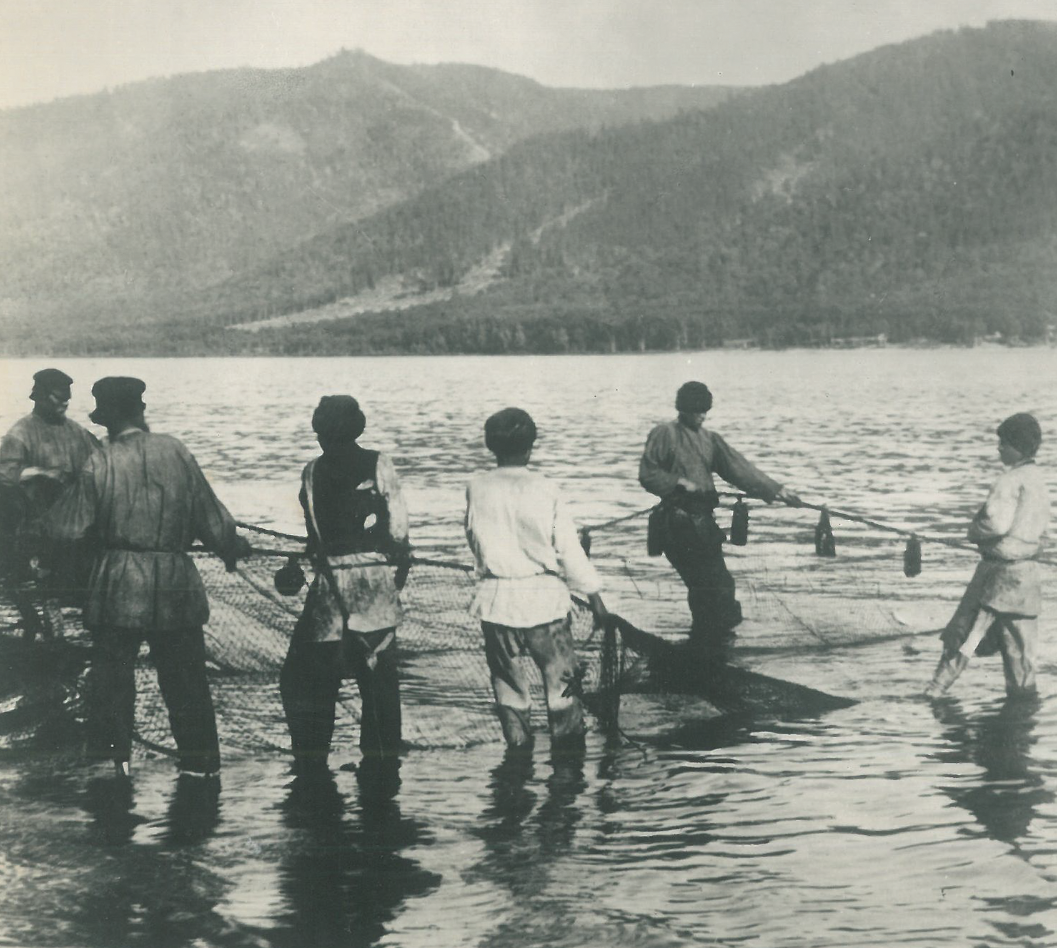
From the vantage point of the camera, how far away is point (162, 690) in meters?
7.00

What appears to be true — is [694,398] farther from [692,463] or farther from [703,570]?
[703,570]

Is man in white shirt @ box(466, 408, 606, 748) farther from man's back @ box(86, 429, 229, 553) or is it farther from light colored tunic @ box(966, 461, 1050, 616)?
light colored tunic @ box(966, 461, 1050, 616)

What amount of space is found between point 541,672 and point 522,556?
0.62 m

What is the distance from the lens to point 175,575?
6.77 meters

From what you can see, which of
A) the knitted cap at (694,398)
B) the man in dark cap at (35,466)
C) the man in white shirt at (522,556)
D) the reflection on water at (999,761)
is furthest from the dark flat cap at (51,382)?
the reflection on water at (999,761)

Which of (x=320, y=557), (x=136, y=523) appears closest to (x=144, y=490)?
(x=136, y=523)

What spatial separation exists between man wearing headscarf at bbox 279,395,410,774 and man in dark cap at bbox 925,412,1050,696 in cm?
340

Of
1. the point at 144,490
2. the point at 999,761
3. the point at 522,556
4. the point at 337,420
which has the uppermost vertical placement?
the point at 337,420

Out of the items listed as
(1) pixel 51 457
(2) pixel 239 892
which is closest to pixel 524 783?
(2) pixel 239 892

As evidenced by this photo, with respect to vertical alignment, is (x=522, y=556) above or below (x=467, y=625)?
above

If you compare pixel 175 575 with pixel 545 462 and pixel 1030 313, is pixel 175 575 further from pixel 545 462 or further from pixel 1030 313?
pixel 1030 313

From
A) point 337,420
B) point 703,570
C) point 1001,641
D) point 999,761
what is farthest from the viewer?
point 703,570

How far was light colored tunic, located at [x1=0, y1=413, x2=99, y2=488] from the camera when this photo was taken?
9336 mm

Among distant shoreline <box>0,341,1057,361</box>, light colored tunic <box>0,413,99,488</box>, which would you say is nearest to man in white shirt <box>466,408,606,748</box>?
light colored tunic <box>0,413,99,488</box>
